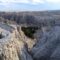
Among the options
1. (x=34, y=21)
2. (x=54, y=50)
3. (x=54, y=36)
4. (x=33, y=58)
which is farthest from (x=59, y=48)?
(x=34, y=21)

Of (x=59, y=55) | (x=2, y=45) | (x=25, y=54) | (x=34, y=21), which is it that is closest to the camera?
(x=2, y=45)

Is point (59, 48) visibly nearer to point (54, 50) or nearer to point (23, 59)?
point (54, 50)

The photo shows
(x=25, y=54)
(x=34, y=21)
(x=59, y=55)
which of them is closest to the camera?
(x=59, y=55)

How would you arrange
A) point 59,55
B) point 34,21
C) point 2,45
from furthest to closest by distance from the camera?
point 34,21 < point 59,55 < point 2,45

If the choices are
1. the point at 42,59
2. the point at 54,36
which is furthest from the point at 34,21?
the point at 42,59

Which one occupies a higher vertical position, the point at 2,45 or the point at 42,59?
the point at 2,45

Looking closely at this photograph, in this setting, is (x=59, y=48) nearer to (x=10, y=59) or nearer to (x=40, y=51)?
(x=40, y=51)

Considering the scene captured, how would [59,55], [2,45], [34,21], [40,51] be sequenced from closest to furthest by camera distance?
1. [2,45]
2. [59,55]
3. [40,51]
4. [34,21]

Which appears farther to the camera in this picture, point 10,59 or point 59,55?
point 59,55

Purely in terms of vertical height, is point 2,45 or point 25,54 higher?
point 2,45
